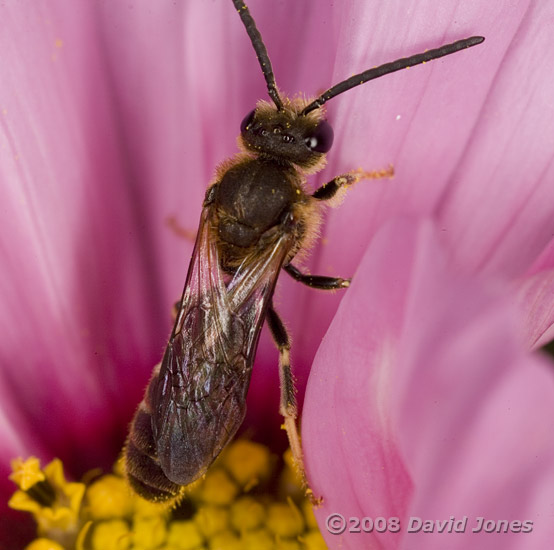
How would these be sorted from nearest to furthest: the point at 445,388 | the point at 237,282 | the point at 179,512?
the point at 445,388 → the point at 237,282 → the point at 179,512

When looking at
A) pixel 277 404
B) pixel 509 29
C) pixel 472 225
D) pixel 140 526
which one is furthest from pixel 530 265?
pixel 140 526

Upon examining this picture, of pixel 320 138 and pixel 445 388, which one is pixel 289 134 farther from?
pixel 445 388

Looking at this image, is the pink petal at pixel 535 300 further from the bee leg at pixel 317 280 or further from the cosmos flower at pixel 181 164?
the bee leg at pixel 317 280

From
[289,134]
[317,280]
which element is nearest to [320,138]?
[289,134]

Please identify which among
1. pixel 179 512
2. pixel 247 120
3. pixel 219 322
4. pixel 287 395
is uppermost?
pixel 247 120

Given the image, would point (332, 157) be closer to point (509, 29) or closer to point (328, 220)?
point (328, 220)

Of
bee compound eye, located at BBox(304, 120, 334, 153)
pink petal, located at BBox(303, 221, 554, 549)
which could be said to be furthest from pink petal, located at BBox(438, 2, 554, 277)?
pink petal, located at BBox(303, 221, 554, 549)

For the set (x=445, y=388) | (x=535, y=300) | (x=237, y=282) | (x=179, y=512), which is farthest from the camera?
(x=179, y=512)
